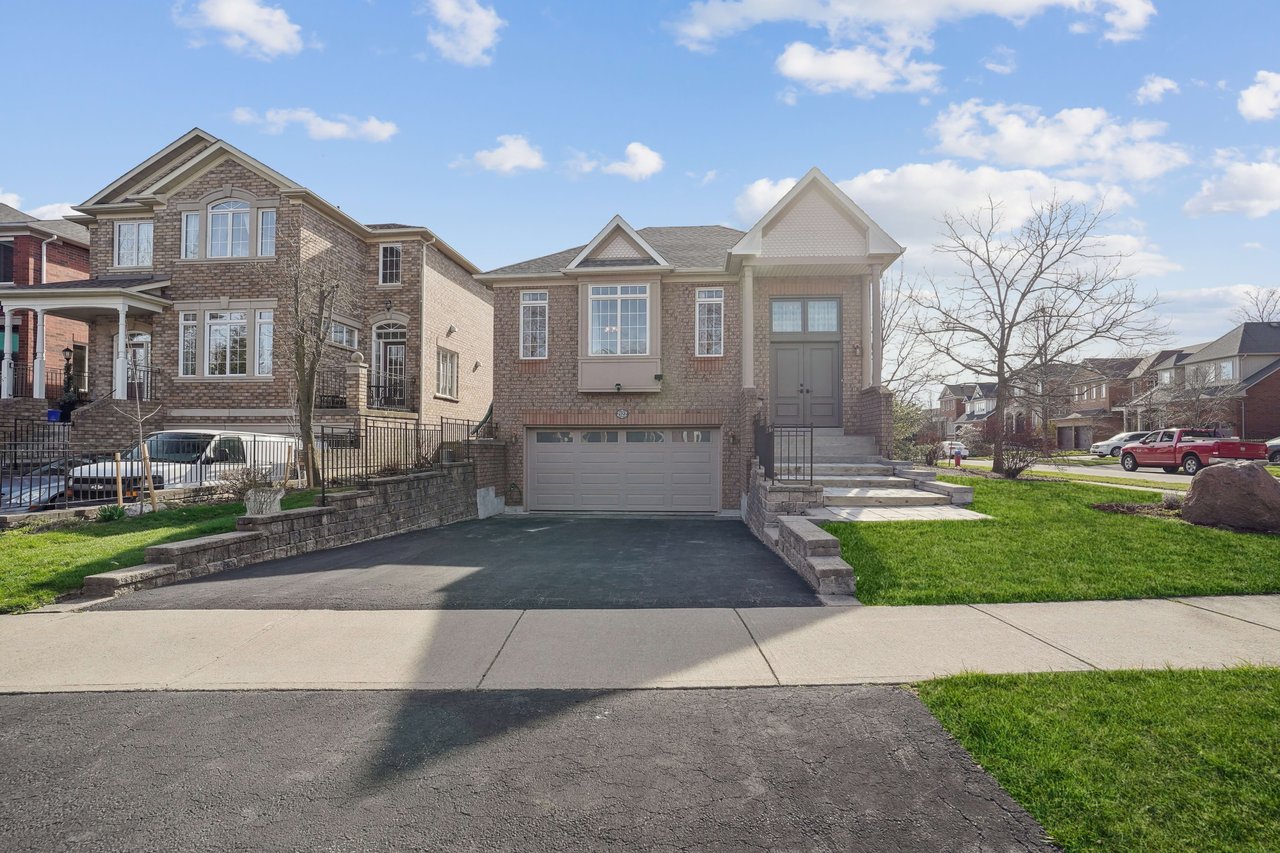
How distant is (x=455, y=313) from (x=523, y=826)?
21.7 metres

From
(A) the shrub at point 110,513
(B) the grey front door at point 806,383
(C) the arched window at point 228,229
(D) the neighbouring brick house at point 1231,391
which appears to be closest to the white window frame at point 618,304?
(B) the grey front door at point 806,383

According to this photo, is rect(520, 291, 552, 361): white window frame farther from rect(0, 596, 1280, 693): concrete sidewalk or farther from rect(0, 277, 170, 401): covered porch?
rect(0, 596, 1280, 693): concrete sidewalk

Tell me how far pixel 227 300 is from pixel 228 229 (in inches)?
85.3

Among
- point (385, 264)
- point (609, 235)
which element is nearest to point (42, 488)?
point (385, 264)

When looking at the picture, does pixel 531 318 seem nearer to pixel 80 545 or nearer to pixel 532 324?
pixel 532 324

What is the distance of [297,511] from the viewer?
33.1 ft

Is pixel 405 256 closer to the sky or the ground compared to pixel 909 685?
closer to the sky

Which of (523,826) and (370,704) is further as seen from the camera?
(370,704)

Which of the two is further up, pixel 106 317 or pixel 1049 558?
pixel 106 317

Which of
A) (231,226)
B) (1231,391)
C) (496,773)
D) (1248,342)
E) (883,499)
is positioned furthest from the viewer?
(1248,342)

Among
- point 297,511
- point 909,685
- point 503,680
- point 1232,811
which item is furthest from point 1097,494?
point 297,511

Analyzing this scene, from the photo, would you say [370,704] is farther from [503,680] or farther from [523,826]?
[523,826]

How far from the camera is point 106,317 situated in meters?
19.8

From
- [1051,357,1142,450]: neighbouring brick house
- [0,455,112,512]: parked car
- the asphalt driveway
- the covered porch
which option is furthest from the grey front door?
[1051,357,1142,450]: neighbouring brick house
